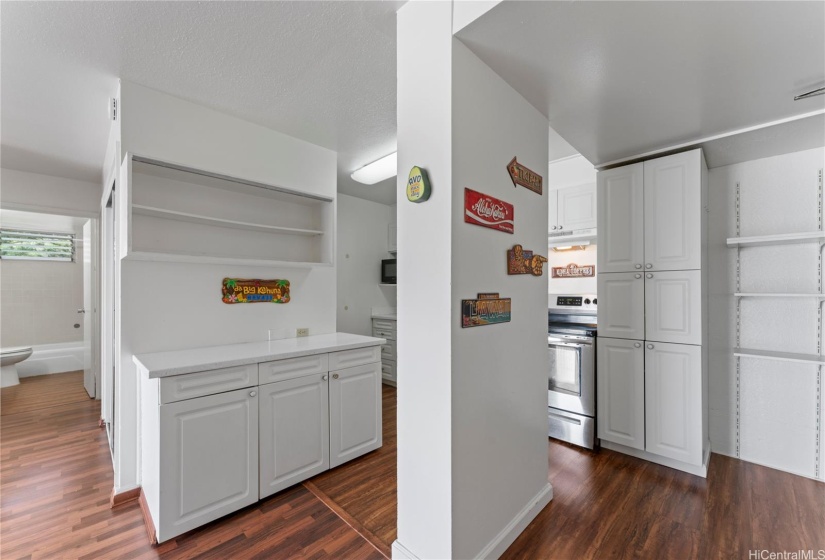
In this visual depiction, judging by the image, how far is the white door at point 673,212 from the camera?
7.67ft

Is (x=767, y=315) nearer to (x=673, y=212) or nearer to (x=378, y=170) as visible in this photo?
(x=673, y=212)

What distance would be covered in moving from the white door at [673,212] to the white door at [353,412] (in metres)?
2.20

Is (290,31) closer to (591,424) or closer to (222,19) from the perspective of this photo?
(222,19)

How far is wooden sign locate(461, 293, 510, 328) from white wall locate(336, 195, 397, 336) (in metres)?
3.20

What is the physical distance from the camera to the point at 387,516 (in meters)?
1.95

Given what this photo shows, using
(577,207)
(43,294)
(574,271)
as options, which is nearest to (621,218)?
(577,207)

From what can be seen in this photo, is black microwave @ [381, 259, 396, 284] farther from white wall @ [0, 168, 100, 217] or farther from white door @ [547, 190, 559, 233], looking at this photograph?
white wall @ [0, 168, 100, 217]

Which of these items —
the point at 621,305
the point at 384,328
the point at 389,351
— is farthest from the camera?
the point at 384,328

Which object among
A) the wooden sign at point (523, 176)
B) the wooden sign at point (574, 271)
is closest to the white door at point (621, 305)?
the wooden sign at point (574, 271)

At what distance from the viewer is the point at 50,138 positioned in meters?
2.76

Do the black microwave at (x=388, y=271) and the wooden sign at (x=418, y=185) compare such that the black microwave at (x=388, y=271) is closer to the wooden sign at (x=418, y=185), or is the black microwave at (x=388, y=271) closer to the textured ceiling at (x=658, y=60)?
the textured ceiling at (x=658, y=60)

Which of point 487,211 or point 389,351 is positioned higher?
point 487,211

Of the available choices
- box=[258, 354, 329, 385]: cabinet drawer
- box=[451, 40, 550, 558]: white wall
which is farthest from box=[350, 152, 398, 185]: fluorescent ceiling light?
box=[258, 354, 329, 385]: cabinet drawer

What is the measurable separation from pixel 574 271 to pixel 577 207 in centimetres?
63
